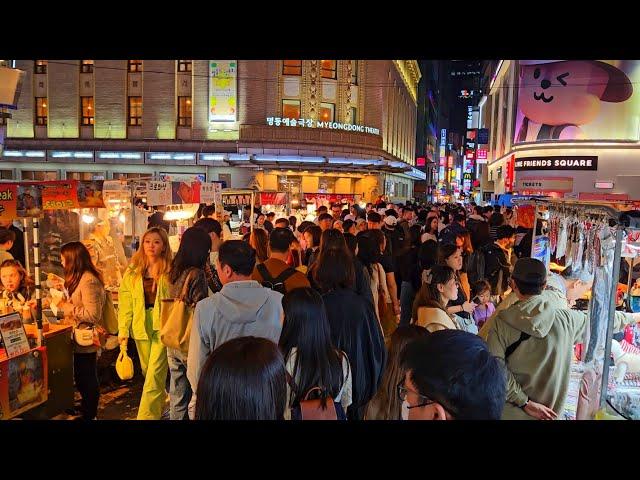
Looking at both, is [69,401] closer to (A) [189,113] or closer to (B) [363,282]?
(B) [363,282]

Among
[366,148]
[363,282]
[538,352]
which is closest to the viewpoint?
[538,352]

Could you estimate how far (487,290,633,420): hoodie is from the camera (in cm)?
367

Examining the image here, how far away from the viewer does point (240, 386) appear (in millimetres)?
2039

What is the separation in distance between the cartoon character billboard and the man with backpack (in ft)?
81.5

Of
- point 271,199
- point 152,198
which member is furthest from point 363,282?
point 271,199

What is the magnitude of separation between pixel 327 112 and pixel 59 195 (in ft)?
104

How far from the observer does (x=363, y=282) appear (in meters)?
5.77

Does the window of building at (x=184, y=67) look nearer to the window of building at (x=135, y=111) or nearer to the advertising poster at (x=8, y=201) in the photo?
the window of building at (x=135, y=111)

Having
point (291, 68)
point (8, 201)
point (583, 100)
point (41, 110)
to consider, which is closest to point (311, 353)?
point (8, 201)

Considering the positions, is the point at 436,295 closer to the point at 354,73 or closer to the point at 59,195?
the point at 59,195

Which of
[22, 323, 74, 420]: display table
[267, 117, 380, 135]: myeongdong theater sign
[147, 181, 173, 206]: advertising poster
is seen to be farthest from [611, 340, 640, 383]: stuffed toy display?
[267, 117, 380, 135]: myeongdong theater sign

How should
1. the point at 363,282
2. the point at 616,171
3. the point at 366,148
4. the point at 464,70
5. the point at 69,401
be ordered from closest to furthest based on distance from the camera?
1. the point at 363,282
2. the point at 69,401
3. the point at 616,171
4. the point at 366,148
5. the point at 464,70
